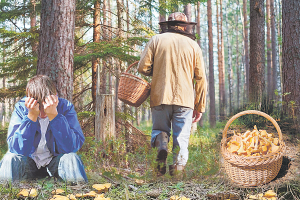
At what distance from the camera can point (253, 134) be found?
342 centimetres

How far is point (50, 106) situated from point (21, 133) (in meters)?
0.43

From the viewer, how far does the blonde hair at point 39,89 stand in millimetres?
2674

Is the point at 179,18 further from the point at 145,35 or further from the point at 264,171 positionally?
the point at 145,35

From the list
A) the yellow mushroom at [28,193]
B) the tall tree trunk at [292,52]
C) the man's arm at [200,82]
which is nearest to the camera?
the yellow mushroom at [28,193]

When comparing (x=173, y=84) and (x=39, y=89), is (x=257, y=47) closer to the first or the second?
(x=173, y=84)

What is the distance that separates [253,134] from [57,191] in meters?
2.38

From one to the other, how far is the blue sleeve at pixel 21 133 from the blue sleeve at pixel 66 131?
199mm

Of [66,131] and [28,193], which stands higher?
[66,131]

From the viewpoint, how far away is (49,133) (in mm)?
2879

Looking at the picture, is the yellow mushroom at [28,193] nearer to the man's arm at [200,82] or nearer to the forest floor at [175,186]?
the forest floor at [175,186]

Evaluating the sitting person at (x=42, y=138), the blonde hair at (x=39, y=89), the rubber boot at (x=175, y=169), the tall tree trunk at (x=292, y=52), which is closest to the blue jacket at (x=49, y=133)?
the sitting person at (x=42, y=138)

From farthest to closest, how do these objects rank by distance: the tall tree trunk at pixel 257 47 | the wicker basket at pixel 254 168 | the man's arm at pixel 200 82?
the tall tree trunk at pixel 257 47
the man's arm at pixel 200 82
the wicker basket at pixel 254 168

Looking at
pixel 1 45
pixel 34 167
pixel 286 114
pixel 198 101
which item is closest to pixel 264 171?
pixel 198 101

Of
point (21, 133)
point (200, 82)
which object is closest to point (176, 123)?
point (200, 82)
